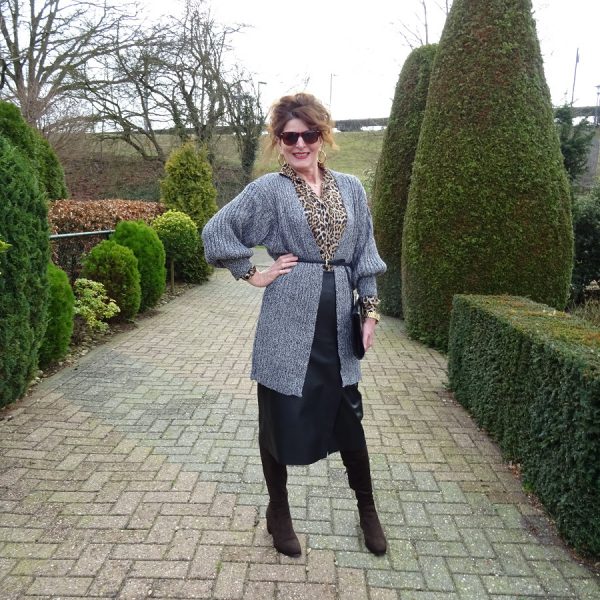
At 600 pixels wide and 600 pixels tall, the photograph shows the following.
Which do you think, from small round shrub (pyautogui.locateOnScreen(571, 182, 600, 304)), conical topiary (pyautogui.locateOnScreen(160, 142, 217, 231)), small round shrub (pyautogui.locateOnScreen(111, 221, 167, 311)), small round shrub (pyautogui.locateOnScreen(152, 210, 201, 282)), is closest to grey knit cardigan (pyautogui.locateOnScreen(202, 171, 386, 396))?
small round shrub (pyautogui.locateOnScreen(111, 221, 167, 311))

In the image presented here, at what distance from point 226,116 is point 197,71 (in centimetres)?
199

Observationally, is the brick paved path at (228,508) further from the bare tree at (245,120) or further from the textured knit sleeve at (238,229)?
the bare tree at (245,120)

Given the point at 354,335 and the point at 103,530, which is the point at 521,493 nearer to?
the point at 354,335

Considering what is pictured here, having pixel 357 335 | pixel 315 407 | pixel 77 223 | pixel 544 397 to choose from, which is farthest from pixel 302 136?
pixel 77 223

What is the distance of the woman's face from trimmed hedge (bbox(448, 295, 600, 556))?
148cm

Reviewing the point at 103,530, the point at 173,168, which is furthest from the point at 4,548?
the point at 173,168

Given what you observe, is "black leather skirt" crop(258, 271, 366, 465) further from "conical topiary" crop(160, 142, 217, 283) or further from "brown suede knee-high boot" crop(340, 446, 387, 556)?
"conical topiary" crop(160, 142, 217, 283)

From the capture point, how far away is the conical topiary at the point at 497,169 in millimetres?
5066

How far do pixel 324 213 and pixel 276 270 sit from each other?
0.99 ft

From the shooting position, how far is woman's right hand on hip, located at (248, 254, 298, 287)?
2.00 metres

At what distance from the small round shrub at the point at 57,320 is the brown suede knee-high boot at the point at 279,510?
316 cm

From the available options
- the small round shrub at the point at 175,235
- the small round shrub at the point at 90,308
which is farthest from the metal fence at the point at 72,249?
the small round shrub at the point at 175,235

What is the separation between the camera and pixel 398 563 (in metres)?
2.17

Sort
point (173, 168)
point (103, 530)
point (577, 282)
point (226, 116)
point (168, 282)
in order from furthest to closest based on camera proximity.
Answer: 1. point (226, 116)
2. point (173, 168)
3. point (168, 282)
4. point (577, 282)
5. point (103, 530)
